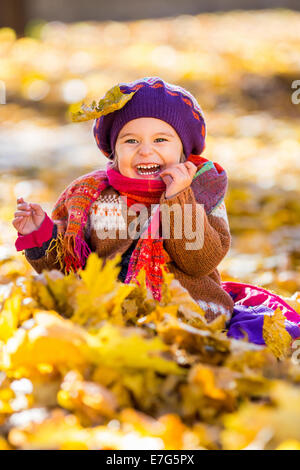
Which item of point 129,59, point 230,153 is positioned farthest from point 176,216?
point 129,59

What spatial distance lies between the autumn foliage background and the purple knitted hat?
6.7 inches

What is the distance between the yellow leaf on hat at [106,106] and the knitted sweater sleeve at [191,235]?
1.30ft

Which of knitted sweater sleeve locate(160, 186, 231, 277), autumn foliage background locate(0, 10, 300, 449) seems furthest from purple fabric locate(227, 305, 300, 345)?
knitted sweater sleeve locate(160, 186, 231, 277)

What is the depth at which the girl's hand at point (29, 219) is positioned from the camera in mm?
2150

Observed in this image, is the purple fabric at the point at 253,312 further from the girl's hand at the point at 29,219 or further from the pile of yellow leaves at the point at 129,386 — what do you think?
the girl's hand at the point at 29,219

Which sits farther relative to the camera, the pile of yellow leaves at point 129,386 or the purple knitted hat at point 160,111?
the purple knitted hat at point 160,111

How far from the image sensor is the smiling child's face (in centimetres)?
223

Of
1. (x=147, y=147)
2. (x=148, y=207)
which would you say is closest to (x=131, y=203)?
(x=148, y=207)

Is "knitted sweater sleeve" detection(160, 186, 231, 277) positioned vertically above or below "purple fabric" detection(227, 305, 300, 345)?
above

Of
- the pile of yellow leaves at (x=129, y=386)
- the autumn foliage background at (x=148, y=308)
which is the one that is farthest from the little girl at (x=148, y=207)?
the pile of yellow leaves at (x=129, y=386)

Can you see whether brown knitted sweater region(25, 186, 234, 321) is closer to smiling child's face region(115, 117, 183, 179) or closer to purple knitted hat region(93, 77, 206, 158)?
smiling child's face region(115, 117, 183, 179)

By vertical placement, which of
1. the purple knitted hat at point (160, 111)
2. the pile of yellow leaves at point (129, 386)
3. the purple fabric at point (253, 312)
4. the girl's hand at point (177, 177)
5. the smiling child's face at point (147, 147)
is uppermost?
the purple knitted hat at point (160, 111)

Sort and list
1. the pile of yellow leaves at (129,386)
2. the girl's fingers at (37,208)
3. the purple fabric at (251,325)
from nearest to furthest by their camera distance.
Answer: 1. the pile of yellow leaves at (129,386)
2. the purple fabric at (251,325)
3. the girl's fingers at (37,208)

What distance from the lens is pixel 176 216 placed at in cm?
207
